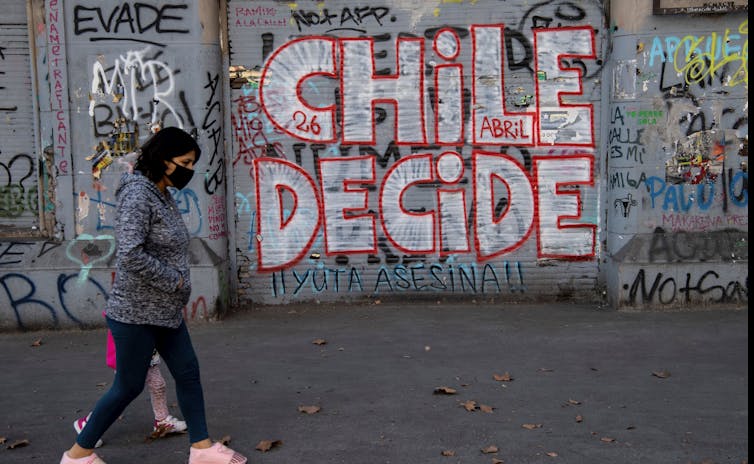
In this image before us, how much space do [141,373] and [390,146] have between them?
4555 millimetres

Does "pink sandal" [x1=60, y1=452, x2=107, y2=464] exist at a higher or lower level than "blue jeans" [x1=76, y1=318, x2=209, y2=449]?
lower

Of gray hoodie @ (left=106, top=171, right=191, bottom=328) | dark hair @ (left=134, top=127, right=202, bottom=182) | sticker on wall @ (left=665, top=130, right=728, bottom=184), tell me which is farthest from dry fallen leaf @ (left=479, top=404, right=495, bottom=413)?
sticker on wall @ (left=665, top=130, right=728, bottom=184)

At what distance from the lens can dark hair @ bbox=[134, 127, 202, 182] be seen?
404 cm

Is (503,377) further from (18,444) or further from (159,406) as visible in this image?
(18,444)

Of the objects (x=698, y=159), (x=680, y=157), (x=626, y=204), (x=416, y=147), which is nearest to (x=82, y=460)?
(x=416, y=147)

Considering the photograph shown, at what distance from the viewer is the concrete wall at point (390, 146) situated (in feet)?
25.0

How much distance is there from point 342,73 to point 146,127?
203 centimetres

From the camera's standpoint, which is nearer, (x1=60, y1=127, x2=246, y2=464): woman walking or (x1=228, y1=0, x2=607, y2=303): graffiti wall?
(x1=60, y1=127, x2=246, y2=464): woman walking

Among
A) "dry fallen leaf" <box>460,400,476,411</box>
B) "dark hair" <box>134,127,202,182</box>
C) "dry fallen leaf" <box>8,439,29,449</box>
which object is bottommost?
"dry fallen leaf" <box>8,439,29,449</box>

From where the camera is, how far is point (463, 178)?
26.7 ft

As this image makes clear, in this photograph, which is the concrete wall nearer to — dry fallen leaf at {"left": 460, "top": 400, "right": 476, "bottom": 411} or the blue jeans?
dry fallen leaf at {"left": 460, "top": 400, "right": 476, "bottom": 411}

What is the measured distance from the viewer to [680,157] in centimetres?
780

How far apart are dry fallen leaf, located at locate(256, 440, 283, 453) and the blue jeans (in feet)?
1.43

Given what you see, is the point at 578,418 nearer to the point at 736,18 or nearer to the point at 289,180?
the point at 289,180
